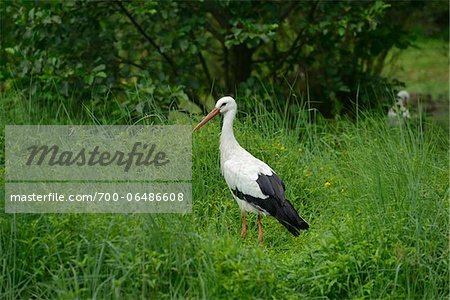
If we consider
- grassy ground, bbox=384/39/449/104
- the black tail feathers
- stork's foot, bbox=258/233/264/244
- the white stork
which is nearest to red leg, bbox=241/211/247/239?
the white stork

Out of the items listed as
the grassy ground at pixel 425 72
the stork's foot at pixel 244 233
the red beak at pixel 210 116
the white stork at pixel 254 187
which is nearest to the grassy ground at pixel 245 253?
the stork's foot at pixel 244 233

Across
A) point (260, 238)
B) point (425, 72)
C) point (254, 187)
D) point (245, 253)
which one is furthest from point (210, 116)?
point (425, 72)

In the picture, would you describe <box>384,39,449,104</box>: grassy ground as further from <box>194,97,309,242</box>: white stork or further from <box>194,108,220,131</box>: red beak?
<box>194,97,309,242</box>: white stork

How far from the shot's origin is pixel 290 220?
5.49m

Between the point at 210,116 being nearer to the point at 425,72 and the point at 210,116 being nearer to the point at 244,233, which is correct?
the point at 244,233

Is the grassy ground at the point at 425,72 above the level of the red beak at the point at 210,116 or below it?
below

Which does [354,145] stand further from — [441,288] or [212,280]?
[212,280]

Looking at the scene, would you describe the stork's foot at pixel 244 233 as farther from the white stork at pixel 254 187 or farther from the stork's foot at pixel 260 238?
the stork's foot at pixel 260 238

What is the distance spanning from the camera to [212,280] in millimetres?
4559

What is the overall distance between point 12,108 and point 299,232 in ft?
9.92

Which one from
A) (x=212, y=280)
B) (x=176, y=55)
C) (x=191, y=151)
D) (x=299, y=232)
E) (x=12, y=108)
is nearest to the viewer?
(x=212, y=280)

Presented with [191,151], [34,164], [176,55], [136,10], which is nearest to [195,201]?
[191,151]

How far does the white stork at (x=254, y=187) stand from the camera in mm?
5512

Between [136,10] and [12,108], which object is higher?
[136,10]
